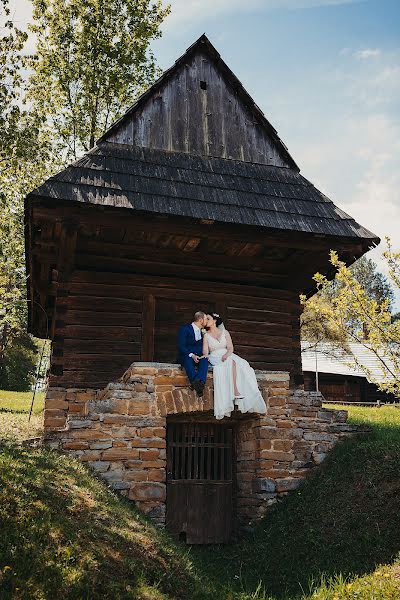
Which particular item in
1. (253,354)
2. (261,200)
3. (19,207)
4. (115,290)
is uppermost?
(19,207)

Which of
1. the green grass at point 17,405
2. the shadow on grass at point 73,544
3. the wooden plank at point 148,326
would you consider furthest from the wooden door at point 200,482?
the green grass at point 17,405

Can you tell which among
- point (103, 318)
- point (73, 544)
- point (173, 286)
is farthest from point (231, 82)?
point (73, 544)

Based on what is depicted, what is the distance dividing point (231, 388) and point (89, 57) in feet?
49.1

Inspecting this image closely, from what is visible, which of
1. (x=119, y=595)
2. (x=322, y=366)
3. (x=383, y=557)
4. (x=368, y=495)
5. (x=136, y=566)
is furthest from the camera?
(x=322, y=366)

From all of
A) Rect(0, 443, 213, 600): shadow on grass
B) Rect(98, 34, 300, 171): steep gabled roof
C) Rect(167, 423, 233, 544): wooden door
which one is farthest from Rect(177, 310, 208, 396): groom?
Rect(98, 34, 300, 171): steep gabled roof

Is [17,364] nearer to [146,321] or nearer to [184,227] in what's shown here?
[146,321]

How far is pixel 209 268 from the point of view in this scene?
10.4 m

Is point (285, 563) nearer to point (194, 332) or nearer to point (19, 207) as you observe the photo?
point (194, 332)

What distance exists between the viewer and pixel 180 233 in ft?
28.6

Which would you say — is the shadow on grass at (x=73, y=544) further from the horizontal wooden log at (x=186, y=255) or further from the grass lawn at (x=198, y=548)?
the horizontal wooden log at (x=186, y=255)

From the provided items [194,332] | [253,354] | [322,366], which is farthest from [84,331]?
[322,366]

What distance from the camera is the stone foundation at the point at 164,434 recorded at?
7.45 metres

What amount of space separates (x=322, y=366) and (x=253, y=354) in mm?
18818

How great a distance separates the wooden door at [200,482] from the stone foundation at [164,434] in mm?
242
